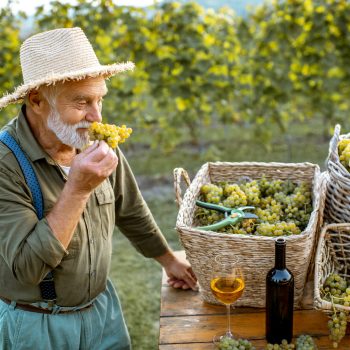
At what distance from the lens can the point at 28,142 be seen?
2082 millimetres

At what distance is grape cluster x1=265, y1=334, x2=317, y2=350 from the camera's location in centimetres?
181

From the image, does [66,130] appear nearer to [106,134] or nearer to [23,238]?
[106,134]

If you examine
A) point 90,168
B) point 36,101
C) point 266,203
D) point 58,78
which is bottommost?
point 266,203

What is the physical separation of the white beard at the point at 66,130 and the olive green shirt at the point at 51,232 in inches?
3.7

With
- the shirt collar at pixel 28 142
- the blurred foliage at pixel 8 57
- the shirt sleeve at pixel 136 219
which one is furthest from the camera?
the blurred foliage at pixel 8 57

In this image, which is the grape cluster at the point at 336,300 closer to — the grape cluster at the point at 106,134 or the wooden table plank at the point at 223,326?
the wooden table plank at the point at 223,326

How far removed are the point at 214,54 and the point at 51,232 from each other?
5.24 m

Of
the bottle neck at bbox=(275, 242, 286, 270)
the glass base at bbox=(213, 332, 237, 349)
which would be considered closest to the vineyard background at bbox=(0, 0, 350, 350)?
the glass base at bbox=(213, 332, 237, 349)

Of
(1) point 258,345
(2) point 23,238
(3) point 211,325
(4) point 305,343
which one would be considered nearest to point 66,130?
(2) point 23,238

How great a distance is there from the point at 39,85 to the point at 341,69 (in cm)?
573

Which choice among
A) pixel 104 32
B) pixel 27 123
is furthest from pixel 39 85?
pixel 104 32

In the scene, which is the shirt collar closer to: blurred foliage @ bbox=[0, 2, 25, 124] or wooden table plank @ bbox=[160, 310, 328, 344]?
wooden table plank @ bbox=[160, 310, 328, 344]

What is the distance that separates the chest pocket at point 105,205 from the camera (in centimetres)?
230

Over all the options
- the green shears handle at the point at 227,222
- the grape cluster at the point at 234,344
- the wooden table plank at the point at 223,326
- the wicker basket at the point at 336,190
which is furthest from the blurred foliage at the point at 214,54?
the grape cluster at the point at 234,344
